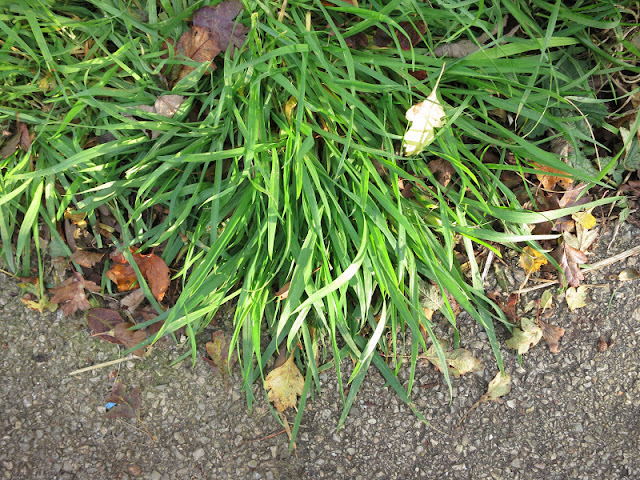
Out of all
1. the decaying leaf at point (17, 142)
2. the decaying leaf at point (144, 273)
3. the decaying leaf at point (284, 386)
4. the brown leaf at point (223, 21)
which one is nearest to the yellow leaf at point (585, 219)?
the decaying leaf at point (284, 386)

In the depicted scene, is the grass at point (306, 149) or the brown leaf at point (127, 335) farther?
the brown leaf at point (127, 335)

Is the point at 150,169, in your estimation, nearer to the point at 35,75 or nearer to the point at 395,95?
the point at 35,75

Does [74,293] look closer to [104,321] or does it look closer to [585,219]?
[104,321]

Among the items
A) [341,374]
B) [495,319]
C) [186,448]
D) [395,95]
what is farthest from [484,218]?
[186,448]

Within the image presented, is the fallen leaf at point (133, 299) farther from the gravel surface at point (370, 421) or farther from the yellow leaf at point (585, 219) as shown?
the yellow leaf at point (585, 219)

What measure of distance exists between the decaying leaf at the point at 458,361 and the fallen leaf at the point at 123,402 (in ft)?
3.27

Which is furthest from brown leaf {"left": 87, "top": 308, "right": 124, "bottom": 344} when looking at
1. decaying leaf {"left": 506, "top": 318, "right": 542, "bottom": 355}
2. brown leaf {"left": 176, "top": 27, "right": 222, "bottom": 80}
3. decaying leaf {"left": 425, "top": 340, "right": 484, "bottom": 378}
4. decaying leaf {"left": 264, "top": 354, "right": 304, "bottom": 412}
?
decaying leaf {"left": 506, "top": 318, "right": 542, "bottom": 355}

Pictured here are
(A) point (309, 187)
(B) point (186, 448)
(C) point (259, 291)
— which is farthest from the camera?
(B) point (186, 448)

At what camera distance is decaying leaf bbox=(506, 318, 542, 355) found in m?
1.67

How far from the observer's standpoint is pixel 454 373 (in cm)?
170

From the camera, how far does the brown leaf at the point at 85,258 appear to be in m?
1.72

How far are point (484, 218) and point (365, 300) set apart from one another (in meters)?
0.47

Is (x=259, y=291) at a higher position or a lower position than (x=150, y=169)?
lower

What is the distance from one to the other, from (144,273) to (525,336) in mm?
1287
